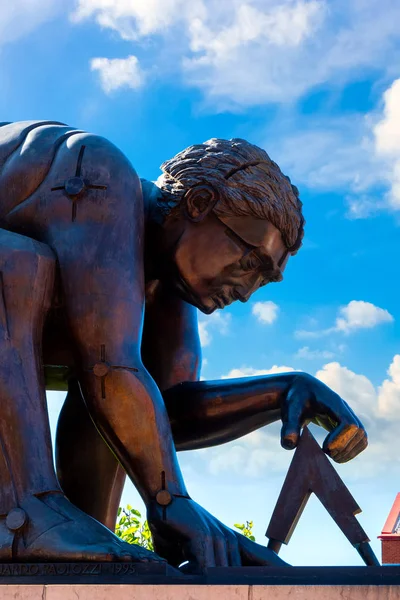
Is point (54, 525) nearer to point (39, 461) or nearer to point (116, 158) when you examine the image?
point (39, 461)

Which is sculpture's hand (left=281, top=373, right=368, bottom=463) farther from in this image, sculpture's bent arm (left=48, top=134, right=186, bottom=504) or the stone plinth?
the stone plinth

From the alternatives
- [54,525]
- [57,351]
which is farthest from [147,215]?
[54,525]

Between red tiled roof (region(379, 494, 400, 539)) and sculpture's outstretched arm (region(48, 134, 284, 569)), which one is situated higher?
red tiled roof (region(379, 494, 400, 539))

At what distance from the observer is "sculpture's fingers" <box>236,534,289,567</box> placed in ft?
17.4

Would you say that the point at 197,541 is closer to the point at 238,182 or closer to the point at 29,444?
the point at 29,444

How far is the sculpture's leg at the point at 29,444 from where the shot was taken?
4812 mm

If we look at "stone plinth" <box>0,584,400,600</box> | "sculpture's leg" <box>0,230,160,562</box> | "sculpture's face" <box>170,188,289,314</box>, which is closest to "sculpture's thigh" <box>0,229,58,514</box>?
"sculpture's leg" <box>0,230,160,562</box>

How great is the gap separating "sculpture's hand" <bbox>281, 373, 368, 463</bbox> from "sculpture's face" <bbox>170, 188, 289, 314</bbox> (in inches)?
27.2

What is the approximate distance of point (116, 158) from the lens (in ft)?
19.8

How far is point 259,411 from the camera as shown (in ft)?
20.2

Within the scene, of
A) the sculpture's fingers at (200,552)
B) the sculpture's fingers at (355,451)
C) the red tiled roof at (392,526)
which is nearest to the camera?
the sculpture's fingers at (200,552)

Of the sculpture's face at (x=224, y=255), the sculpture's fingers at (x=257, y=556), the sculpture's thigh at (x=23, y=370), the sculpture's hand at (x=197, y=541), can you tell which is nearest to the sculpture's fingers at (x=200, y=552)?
the sculpture's hand at (x=197, y=541)

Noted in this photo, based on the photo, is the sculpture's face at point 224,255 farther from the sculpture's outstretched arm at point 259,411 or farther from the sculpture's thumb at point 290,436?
the sculpture's thumb at point 290,436

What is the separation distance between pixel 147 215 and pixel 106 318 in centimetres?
100
